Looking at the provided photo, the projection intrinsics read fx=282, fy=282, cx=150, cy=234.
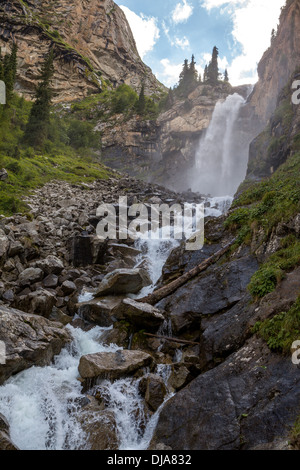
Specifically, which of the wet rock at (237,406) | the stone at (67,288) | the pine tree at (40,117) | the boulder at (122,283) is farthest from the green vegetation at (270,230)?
the pine tree at (40,117)

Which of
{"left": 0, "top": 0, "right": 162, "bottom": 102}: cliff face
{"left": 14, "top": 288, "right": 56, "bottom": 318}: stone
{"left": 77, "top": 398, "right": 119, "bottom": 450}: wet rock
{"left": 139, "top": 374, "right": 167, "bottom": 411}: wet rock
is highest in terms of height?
{"left": 0, "top": 0, "right": 162, "bottom": 102}: cliff face

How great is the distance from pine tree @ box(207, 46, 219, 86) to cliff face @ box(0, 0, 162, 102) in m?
34.5

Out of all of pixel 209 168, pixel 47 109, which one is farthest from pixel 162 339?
pixel 209 168

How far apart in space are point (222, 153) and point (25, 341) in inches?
2155

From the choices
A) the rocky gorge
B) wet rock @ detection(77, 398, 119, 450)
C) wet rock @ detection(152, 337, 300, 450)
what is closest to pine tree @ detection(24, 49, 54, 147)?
the rocky gorge

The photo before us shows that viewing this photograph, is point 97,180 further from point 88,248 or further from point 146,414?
point 146,414

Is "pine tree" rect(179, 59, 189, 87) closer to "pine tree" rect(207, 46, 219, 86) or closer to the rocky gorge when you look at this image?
"pine tree" rect(207, 46, 219, 86)

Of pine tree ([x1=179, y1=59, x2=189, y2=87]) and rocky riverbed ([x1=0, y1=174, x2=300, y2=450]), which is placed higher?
pine tree ([x1=179, y1=59, x2=189, y2=87])

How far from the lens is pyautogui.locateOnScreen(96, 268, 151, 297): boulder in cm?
1197

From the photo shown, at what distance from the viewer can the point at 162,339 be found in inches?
372

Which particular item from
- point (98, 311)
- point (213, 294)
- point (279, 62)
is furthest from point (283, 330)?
point (279, 62)

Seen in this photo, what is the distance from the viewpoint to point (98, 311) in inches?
427

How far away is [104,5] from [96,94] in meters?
48.4
